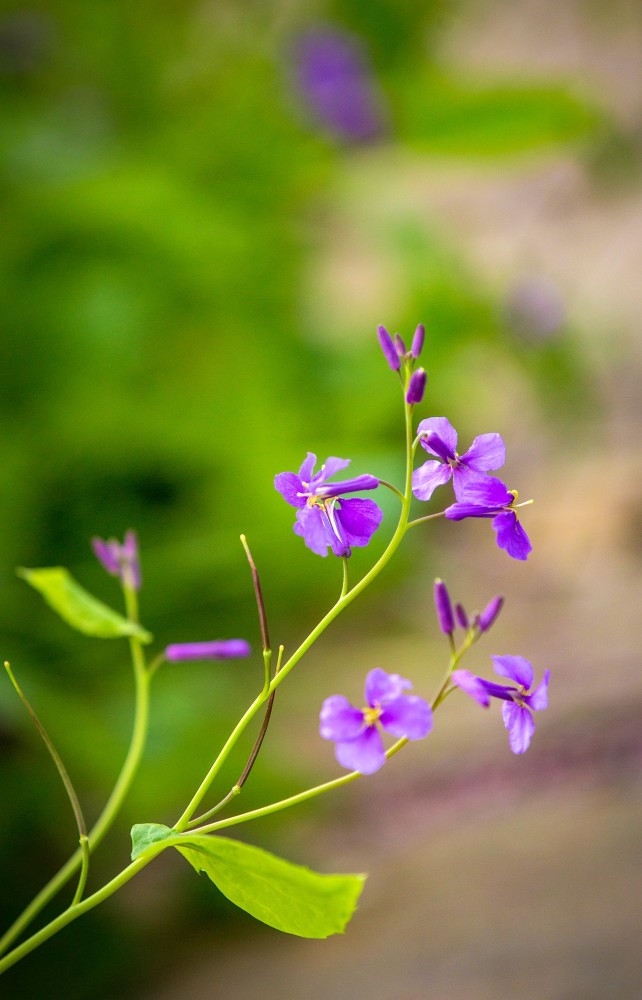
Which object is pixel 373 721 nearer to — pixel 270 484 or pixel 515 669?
pixel 515 669

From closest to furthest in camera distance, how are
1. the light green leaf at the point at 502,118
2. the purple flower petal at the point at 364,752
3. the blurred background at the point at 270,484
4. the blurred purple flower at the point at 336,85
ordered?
the purple flower petal at the point at 364,752 → the blurred background at the point at 270,484 → the light green leaf at the point at 502,118 → the blurred purple flower at the point at 336,85

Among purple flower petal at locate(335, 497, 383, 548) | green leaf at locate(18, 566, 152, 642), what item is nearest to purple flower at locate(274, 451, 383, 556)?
purple flower petal at locate(335, 497, 383, 548)

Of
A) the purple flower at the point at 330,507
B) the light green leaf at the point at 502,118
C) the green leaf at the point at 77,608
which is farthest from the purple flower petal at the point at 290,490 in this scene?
the light green leaf at the point at 502,118

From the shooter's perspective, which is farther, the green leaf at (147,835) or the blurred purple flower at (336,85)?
the blurred purple flower at (336,85)

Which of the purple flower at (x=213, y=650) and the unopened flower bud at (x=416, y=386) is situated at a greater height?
the unopened flower bud at (x=416, y=386)

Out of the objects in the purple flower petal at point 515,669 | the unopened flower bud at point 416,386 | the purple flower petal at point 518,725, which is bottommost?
the purple flower petal at point 518,725

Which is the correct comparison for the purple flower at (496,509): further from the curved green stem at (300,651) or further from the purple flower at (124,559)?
the purple flower at (124,559)

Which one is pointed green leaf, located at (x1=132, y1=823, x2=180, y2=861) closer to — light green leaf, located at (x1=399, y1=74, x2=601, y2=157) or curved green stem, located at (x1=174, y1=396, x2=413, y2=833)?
curved green stem, located at (x1=174, y1=396, x2=413, y2=833)
